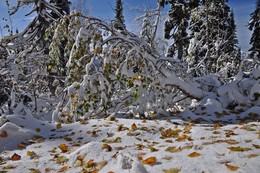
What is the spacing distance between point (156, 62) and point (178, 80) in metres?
0.62

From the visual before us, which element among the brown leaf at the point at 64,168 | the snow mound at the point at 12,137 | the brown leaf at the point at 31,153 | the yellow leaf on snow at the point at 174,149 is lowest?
the brown leaf at the point at 64,168

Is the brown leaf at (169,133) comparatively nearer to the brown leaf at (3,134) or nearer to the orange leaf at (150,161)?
the orange leaf at (150,161)

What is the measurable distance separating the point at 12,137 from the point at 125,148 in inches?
58.4

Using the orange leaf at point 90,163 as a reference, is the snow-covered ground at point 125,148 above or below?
above

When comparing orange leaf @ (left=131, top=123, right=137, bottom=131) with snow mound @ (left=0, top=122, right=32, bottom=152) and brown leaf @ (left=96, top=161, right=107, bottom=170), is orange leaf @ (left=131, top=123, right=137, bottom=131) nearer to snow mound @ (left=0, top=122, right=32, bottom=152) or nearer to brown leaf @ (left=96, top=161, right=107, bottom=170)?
brown leaf @ (left=96, top=161, right=107, bottom=170)

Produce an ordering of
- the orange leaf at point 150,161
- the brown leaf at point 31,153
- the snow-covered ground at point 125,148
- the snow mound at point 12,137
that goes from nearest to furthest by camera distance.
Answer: the snow-covered ground at point 125,148, the orange leaf at point 150,161, the brown leaf at point 31,153, the snow mound at point 12,137

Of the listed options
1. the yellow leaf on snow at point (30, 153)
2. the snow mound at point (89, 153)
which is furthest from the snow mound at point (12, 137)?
the snow mound at point (89, 153)

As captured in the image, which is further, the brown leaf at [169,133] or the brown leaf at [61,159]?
the brown leaf at [169,133]

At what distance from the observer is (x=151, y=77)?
4.89 m

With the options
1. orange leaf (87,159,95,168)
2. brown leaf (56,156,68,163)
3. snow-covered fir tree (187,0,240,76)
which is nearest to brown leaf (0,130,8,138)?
brown leaf (56,156,68,163)

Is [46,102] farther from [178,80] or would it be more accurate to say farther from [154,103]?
[178,80]

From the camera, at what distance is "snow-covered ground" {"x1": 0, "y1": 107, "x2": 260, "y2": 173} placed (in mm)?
1803

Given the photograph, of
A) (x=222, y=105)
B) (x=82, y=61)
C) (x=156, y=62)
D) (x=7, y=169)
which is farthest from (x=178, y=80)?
(x=7, y=169)

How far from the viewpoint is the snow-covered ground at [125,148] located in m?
1.80
